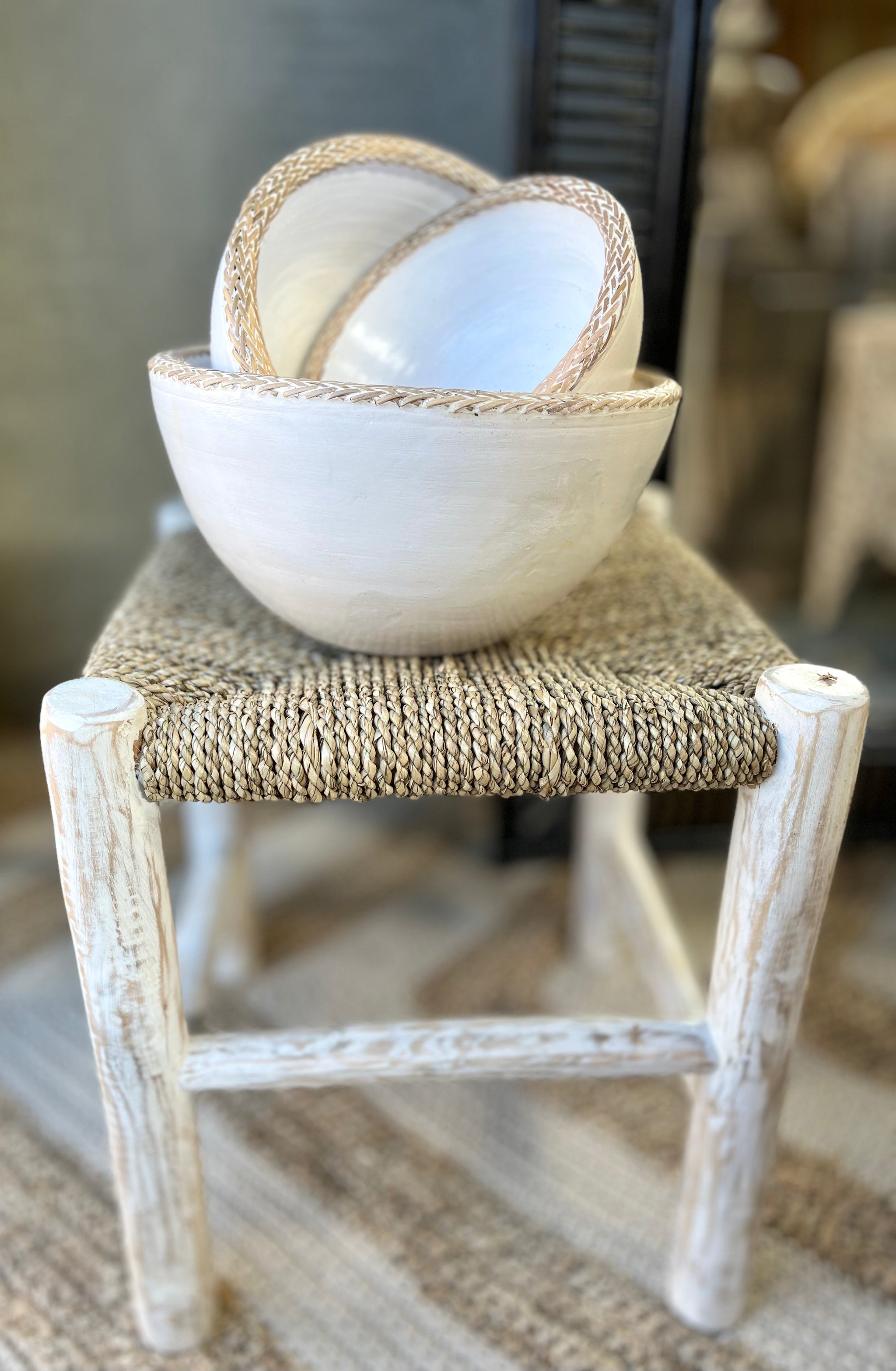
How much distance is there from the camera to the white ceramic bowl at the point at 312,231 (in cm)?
41

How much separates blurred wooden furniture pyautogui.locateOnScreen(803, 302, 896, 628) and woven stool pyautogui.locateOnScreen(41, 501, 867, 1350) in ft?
2.31

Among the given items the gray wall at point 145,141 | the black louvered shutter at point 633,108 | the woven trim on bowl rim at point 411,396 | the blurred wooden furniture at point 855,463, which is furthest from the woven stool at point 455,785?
the blurred wooden furniture at point 855,463

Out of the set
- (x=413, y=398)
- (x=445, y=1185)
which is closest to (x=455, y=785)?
(x=413, y=398)

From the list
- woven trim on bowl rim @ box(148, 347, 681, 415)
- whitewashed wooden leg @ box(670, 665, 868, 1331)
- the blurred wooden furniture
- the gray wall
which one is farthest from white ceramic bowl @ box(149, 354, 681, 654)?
the blurred wooden furniture

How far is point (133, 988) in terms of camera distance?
1.41 ft

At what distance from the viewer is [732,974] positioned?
0.46m

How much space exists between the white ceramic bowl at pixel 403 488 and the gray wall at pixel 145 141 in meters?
0.48

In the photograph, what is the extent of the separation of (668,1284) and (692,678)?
37cm

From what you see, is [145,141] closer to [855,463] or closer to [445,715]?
[445,715]

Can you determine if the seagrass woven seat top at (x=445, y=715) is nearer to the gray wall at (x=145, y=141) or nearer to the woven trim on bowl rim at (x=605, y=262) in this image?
the woven trim on bowl rim at (x=605, y=262)

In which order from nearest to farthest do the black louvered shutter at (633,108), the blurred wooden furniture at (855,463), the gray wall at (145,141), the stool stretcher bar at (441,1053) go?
the stool stretcher bar at (441,1053) < the black louvered shutter at (633,108) < the gray wall at (145,141) < the blurred wooden furniture at (855,463)

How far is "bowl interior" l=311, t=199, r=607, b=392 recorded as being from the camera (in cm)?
47

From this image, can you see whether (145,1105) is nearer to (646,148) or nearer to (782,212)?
(646,148)

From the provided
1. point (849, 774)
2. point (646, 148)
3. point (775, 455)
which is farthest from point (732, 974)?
point (775, 455)
